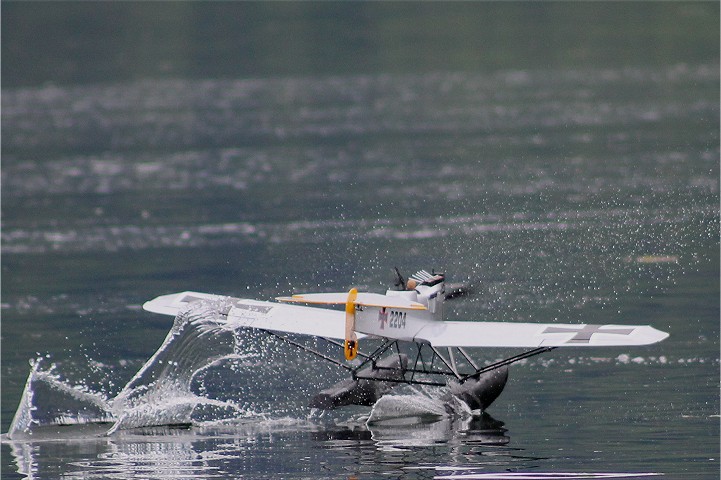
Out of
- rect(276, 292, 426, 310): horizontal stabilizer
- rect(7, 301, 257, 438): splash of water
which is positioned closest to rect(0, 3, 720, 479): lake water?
rect(7, 301, 257, 438): splash of water

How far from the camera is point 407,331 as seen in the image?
74.5 feet

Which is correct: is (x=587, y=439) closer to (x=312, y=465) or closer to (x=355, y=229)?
(x=312, y=465)

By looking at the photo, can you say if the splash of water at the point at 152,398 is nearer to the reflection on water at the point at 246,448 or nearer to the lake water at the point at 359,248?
the lake water at the point at 359,248

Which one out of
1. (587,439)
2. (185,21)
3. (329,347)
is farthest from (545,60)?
(587,439)

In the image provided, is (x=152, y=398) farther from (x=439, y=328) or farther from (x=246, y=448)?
(x=439, y=328)

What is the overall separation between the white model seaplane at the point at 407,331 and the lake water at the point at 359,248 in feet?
1.63

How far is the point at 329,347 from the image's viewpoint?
1119 inches

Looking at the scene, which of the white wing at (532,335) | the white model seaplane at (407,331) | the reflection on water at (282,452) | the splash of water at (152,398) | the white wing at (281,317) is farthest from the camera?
the splash of water at (152,398)

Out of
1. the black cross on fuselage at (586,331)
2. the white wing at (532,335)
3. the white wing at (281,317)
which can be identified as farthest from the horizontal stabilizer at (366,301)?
the black cross on fuselage at (586,331)

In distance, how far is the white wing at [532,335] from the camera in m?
21.0

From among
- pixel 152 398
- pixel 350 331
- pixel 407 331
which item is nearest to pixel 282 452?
pixel 350 331

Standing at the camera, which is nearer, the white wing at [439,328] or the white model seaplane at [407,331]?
the white wing at [439,328]

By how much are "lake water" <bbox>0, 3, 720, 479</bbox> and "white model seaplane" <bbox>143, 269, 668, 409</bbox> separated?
1.63 ft

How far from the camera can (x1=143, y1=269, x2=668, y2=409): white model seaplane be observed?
21.8 meters
